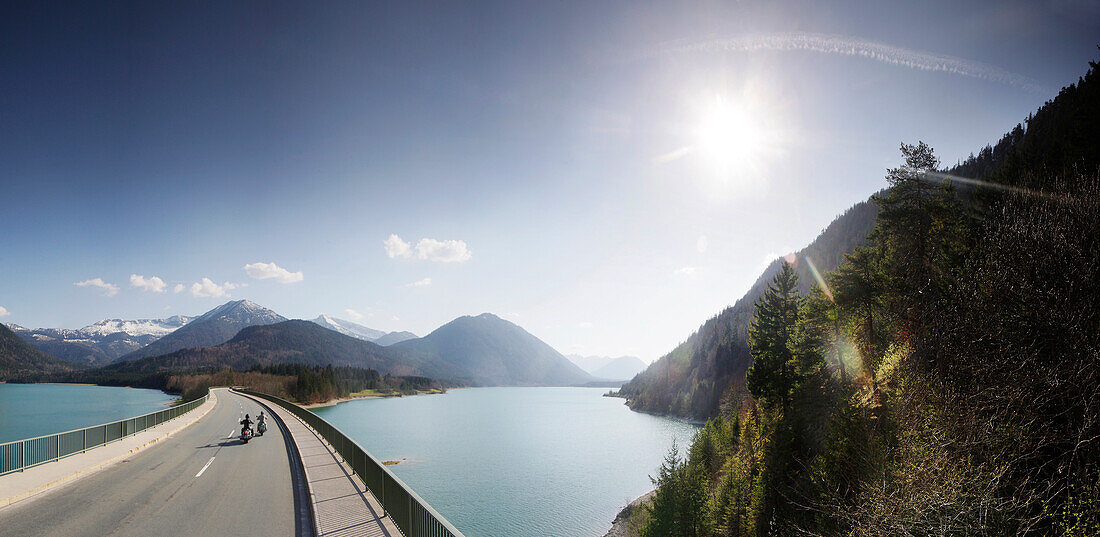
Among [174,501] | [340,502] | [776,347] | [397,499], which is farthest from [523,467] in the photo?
[397,499]

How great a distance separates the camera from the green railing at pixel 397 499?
24.5 feet

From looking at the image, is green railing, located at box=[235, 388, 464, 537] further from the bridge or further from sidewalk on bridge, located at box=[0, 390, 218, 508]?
sidewalk on bridge, located at box=[0, 390, 218, 508]

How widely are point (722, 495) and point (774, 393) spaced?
31.0ft

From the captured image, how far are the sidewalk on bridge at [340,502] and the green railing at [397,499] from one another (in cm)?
23

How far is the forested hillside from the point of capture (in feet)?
31.4

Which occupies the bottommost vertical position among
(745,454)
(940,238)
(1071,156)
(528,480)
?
(528,480)

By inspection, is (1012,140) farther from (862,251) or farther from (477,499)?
(477,499)

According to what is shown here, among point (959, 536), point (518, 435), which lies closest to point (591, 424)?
point (518, 435)

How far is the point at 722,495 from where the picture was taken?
35531 mm

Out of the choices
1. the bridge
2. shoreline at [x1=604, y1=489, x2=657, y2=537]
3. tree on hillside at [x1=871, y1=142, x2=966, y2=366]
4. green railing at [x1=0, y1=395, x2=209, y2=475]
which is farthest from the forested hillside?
green railing at [x1=0, y1=395, x2=209, y2=475]

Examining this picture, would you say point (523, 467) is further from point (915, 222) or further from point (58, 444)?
point (915, 222)

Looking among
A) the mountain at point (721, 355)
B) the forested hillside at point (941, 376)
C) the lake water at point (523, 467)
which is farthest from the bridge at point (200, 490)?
the mountain at point (721, 355)

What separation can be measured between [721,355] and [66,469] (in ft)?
280

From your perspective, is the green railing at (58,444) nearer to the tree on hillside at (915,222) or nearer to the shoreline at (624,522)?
the shoreline at (624,522)
